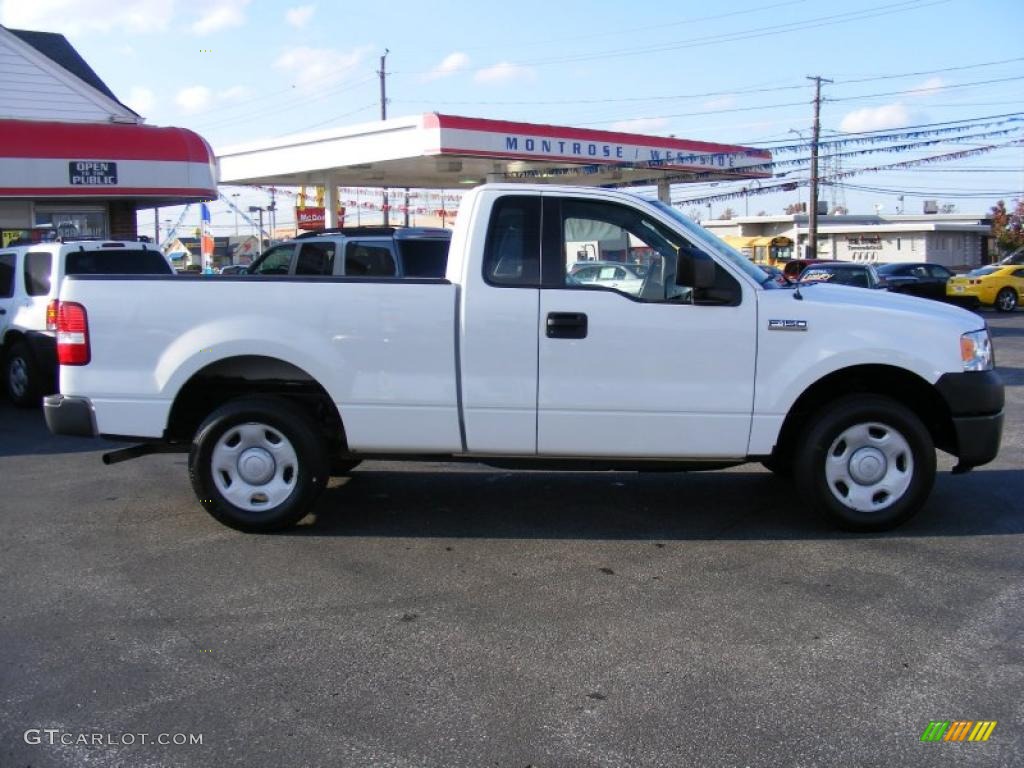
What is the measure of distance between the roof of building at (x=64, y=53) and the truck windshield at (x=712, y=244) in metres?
19.7

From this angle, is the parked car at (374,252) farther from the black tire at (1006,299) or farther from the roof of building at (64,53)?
the black tire at (1006,299)

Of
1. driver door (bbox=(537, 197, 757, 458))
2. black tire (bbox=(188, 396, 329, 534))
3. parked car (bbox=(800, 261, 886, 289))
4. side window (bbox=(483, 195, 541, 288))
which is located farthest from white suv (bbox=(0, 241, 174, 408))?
parked car (bbox=(800, 261, 886, 289))

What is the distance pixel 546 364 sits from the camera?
562cm

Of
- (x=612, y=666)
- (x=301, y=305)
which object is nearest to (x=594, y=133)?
(x=301, y=305)

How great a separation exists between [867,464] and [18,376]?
9.83 m

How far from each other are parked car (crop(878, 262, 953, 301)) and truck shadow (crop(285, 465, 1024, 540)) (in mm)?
20886

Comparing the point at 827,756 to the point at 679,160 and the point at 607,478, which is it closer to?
the point at 607,478

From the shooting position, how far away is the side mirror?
214 inches

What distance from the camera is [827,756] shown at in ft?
11.0

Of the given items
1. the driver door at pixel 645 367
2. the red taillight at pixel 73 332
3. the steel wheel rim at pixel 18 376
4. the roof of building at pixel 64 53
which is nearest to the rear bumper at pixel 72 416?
the red taillight at pixel 73 332

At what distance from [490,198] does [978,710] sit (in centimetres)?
376

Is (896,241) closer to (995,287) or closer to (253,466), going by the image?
(995,287)

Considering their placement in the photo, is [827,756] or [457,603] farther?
[457,603]

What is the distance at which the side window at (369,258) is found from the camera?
11.0 meters
